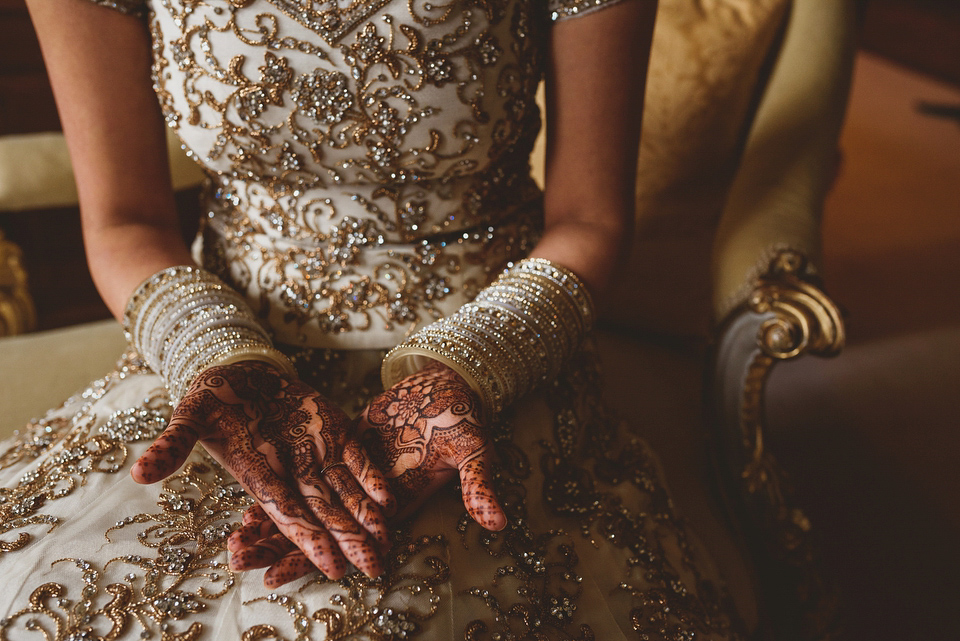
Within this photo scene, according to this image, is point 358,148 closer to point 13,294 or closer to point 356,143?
point 356,143

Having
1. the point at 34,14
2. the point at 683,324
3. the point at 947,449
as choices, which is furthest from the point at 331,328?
the point at 947,449

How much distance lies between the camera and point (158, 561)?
536 millimetres

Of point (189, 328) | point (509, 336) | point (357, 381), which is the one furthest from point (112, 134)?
point (509, 336)

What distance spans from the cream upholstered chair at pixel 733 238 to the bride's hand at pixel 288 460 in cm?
44

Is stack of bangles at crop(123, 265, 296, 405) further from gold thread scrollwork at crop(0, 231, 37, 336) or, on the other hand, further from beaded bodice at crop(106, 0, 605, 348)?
gold thread scrollwork at crop(0, 231, 37, 336)

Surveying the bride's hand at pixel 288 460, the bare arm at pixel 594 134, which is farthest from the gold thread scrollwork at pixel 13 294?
the bare arm at pixel 594 134

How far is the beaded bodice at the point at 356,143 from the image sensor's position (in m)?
0.66

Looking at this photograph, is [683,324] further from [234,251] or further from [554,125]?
[234,251]

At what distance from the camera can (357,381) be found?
76 cm

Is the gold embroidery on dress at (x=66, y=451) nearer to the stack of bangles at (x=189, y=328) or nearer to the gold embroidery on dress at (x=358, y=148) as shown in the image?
the stack of bangles at (x=189, y=328)

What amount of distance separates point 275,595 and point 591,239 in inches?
18.9

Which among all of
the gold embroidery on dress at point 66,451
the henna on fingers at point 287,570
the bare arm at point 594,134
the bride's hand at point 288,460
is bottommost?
the gold embroidery on dress at point 66,451

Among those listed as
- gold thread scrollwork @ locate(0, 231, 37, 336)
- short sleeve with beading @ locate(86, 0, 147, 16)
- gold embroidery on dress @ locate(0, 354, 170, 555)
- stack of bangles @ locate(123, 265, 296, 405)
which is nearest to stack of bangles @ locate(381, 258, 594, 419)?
stack of bangles @ locate(123, 265, 296, 405)
